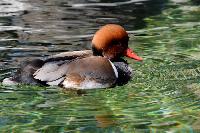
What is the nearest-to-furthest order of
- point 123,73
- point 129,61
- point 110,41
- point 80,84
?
point 80,84 < point 123,73 < point 110,41 < point 129,61

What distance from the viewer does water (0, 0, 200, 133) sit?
6203 mm

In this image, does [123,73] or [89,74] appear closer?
[89,74]

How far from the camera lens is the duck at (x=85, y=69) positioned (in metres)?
7.16

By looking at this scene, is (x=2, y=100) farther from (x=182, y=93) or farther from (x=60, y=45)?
(x=60, y=45)

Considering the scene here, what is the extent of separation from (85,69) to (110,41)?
0.63 metres

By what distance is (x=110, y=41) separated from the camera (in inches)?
301

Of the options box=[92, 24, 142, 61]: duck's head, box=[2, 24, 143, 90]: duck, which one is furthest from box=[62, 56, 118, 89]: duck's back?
box=[92, 24, 142, 61]: duck's head

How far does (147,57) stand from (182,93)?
1.91m

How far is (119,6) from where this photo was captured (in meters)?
13.5

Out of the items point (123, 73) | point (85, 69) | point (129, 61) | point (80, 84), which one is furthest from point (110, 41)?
point (129, 61)

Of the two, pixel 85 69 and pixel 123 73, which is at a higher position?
pixel 85 69

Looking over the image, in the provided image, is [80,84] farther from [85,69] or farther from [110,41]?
[110,41]

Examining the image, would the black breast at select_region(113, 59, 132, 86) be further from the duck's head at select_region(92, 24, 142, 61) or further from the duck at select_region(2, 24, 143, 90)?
the duck's head at select_region(92, 24, 142, 61)

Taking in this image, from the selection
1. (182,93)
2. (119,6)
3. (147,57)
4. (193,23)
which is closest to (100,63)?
(182,93)
